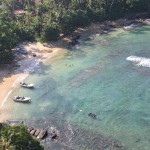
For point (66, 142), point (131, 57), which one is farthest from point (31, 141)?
point (131, 57)

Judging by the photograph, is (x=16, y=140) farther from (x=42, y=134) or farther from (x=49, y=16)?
(x=49, y=16)

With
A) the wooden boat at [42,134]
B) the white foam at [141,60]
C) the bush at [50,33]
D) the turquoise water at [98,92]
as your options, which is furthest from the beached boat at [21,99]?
the white foam at [141,60]

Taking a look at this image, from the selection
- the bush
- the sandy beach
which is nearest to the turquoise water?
the sandy beach

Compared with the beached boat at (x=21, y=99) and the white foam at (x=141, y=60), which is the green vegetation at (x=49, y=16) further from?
the white foam at (x=141, y=60)

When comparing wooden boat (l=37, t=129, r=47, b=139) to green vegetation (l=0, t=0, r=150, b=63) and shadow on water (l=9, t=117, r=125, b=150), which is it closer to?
shadow on water (l=9, t=117, r=125, b=150)

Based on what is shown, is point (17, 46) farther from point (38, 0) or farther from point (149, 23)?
point (149, 23)

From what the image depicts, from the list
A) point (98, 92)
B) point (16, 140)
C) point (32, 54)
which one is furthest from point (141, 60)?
point (16, 140)
